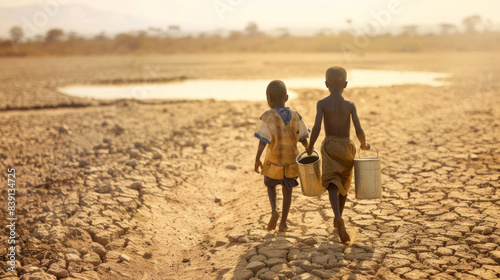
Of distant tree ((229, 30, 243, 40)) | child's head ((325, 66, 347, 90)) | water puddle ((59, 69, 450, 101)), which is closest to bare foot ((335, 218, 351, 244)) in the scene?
child's head ((325, 66, 347, 90))

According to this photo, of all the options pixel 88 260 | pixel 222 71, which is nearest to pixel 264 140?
pixel 88 260

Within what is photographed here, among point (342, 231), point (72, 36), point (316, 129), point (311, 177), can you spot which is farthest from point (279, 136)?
point (72, 36)

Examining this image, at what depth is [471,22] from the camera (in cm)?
6006

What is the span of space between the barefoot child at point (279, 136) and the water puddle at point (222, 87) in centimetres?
709

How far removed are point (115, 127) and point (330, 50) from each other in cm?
2859

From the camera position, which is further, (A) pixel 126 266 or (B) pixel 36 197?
(B) pixel 36 197

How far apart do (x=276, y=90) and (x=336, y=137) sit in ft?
1.94

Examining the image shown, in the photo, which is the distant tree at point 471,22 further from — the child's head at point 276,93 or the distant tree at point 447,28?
the child's head at point 276,93

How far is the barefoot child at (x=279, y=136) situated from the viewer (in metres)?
3.35

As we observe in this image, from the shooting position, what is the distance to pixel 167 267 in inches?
135

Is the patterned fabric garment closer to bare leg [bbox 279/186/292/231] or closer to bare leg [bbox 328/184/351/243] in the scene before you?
bare leg [bbox 279/186/292/231]

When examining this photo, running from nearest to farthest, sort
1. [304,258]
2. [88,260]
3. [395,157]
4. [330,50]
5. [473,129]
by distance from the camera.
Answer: [304,258] < [88,260] < [395,157] < [473,129] < [330,50]

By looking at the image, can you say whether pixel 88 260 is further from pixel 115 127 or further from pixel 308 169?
pixel 115 127

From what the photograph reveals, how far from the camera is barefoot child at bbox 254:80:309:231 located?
11.0 ft
